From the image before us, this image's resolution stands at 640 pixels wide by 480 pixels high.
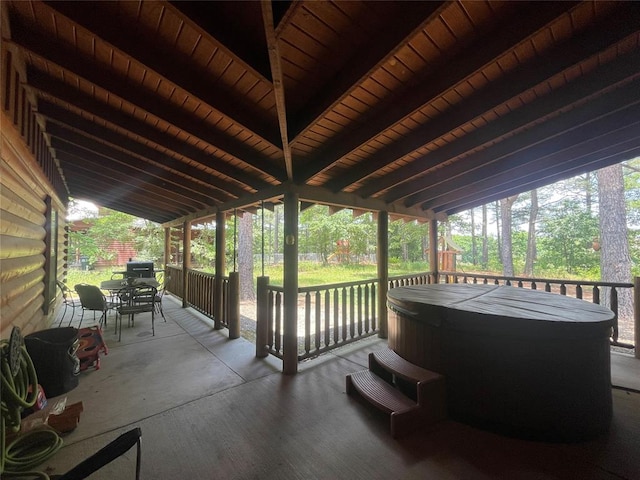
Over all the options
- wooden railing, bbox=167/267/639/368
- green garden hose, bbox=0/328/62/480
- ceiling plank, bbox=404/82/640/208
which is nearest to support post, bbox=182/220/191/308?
wooden railing, bbox=167/267/639/368

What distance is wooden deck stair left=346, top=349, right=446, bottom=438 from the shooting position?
2047mm

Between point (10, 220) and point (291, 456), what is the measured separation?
3.11m

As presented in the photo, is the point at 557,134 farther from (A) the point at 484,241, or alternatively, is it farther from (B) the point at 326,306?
(A) the point at 484,241

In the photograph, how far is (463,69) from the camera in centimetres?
158

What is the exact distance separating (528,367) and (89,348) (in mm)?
4709

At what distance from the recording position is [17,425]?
5.51 feet

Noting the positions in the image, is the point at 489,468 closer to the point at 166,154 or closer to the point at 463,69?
the point at 463,69

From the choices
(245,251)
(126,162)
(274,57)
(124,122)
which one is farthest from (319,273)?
(274,57)

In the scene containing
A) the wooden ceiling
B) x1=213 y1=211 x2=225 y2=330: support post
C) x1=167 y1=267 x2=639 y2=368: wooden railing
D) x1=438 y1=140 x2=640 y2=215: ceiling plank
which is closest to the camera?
the wooden ceiling

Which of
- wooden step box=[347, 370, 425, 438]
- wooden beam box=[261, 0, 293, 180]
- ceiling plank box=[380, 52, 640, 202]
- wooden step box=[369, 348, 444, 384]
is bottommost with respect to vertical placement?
wooden step box=[347, 370, 425, 438]

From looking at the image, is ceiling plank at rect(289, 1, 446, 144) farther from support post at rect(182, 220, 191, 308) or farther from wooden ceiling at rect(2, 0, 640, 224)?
support post at rect(182, 220, 191, 308)

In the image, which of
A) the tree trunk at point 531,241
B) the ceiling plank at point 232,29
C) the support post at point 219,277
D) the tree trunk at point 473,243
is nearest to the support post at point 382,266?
the support post at point 219,277

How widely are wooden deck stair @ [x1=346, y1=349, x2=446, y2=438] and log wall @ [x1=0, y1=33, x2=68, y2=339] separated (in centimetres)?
318

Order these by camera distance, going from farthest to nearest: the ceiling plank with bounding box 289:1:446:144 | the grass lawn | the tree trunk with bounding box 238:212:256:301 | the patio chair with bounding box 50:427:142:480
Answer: the grass lawn < the tree trunk with bounding box 238:212:256:301 < the ceiling plank with bounding box 289:1:446:144 < the patio chair with bounding box 50:427:142:480
